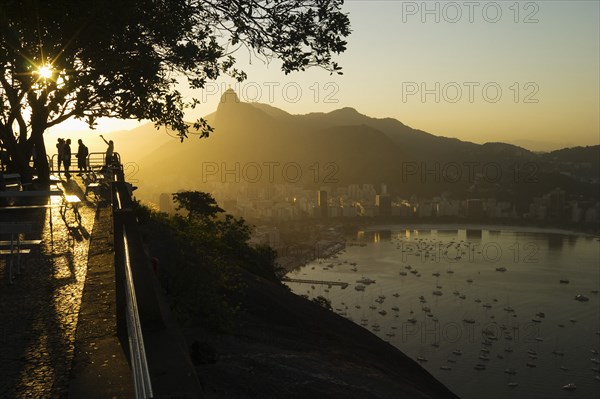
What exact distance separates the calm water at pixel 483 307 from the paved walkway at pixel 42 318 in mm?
42425

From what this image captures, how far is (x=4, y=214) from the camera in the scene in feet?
37.4

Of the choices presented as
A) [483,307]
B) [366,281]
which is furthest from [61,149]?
[366,281]

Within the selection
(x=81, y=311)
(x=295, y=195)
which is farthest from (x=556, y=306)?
(x=295, y=195)

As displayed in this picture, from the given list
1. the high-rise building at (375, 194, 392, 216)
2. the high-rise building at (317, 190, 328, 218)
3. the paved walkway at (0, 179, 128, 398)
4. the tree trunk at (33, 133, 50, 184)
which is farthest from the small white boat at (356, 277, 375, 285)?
the high-rise building at (375, 194, 392, 216)

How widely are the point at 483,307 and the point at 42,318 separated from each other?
7307cm

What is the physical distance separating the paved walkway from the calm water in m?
42.4

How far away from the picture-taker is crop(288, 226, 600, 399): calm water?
164 ft

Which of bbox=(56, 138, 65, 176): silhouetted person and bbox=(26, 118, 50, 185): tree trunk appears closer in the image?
bbox=(26, 118, 50, 185): tree trunk

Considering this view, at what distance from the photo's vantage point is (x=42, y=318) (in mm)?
5281

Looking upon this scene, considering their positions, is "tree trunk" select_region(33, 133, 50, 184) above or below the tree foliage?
above

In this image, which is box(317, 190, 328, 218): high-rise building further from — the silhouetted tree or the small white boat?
the silhouetted tree

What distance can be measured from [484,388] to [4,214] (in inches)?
1682

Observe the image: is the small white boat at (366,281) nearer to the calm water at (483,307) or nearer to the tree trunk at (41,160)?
the calm water at (483,307)

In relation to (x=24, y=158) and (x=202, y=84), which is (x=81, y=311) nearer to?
(x=202, y=84)
